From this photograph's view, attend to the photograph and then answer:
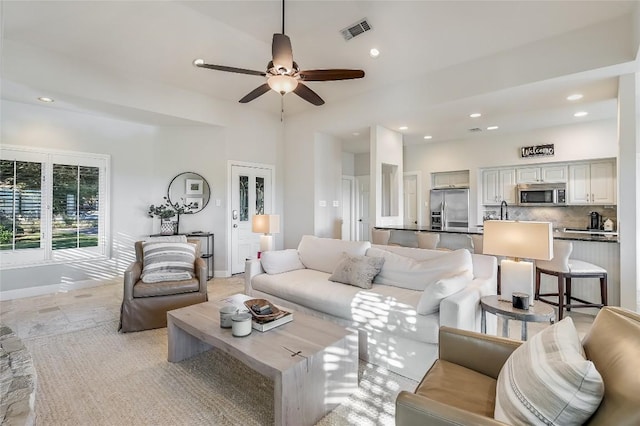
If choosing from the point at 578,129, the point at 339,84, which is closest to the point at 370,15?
the point at 339,84

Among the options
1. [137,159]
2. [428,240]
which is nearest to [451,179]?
[428,240]

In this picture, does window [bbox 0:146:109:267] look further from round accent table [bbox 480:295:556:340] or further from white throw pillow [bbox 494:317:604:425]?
white throw pillow [bbox 494:317:604:425]

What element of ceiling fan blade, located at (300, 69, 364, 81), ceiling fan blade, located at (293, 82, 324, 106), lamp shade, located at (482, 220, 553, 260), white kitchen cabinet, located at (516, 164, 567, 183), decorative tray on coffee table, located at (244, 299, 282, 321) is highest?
A: ceiling fan blade, located at (300, 69, 364, 81)

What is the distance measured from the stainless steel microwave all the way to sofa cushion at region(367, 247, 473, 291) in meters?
4.40

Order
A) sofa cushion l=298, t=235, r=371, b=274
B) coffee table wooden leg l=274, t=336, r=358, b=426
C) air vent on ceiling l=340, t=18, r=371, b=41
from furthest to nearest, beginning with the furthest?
air vent on ceiling l=340, t=18, r=371, b=41
sofa cushion l=298, t=235, r=371, b=274
coffee table wooden leg l=274, t=336, r=358, b=426

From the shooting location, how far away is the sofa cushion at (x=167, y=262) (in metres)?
3.30

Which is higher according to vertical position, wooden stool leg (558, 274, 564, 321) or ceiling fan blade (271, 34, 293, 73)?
ceiling fan blade (271, 34, 293, 73)

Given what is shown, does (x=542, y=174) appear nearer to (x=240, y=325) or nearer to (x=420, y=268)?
(x=420, y=268)

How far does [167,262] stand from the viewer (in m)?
3.41

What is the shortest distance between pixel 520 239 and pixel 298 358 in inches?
71.5

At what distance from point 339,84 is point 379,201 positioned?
207 cm

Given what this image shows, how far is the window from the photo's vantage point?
4219 mm

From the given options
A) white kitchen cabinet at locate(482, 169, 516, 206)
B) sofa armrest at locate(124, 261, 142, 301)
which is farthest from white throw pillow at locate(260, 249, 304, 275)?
white kitchen cabinet at locate(482, 169, 516, 206)

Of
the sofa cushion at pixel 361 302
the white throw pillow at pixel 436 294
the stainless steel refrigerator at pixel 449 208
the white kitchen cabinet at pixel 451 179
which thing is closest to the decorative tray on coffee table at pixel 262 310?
the sofa cushion at pixel 361 302
